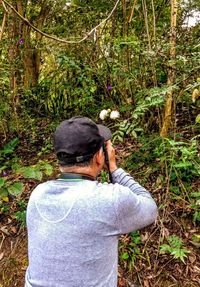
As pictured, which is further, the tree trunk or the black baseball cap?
the tree trunk

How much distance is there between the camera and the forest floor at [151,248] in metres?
2.58

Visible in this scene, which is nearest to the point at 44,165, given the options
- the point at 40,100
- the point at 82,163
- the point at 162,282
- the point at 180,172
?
the point at 180,172

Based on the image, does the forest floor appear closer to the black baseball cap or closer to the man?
the man

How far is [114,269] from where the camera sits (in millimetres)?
1675

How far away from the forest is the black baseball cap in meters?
0.88

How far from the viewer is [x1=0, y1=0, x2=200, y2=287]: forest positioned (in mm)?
2691

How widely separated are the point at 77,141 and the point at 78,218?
33 cm

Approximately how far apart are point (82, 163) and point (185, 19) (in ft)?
9.92

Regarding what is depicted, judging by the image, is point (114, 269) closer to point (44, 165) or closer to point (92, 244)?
point (92, 244)

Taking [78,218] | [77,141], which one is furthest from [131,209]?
[77,141]

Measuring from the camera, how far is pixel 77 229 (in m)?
1.51

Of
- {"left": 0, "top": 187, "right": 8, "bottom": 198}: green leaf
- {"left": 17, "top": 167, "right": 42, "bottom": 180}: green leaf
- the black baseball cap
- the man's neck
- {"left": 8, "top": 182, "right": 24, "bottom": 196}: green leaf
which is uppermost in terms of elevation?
the black baseball cap

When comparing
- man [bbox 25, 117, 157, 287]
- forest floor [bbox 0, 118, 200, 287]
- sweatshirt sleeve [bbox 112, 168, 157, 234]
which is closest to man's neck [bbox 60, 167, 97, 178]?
man [bbox 25, 117, 157, 287]

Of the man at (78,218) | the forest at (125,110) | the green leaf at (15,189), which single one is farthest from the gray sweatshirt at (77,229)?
the green leaf at (15,189)
